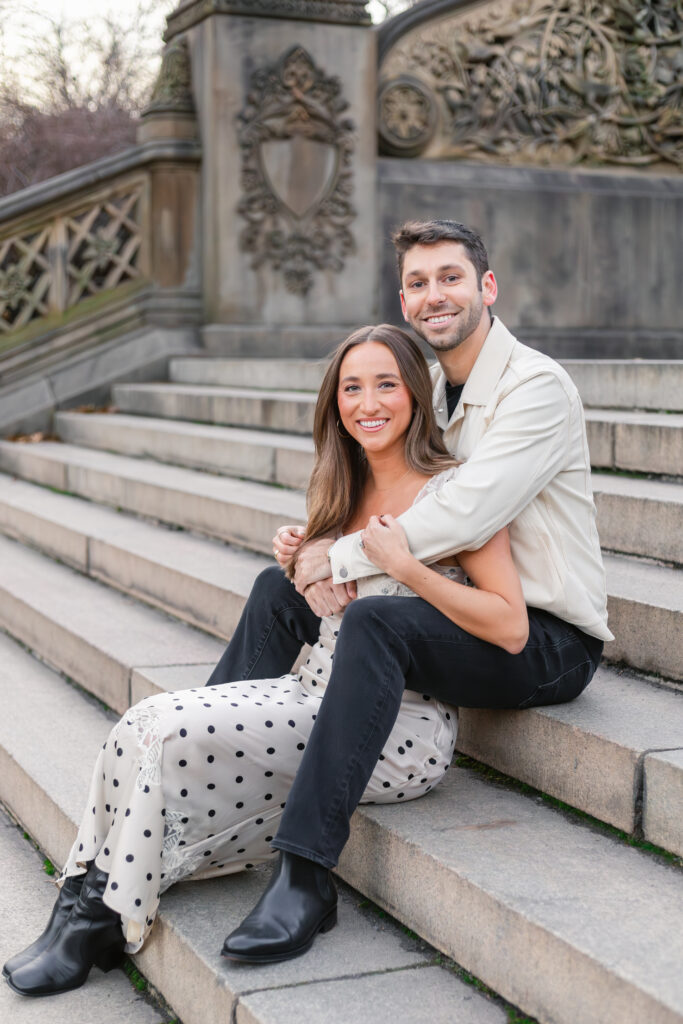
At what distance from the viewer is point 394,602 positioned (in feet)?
9.33

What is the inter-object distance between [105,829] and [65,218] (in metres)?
6.85

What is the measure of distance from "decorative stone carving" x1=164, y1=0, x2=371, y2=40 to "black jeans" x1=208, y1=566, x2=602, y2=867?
6.62 meters

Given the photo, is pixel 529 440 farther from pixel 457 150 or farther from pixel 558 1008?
pixel 457 150

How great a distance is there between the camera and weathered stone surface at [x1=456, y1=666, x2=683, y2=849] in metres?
2.74

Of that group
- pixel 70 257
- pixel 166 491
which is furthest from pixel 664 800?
pixel 70 257

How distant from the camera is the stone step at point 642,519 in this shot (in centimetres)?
384

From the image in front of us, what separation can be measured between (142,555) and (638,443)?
2.16 m

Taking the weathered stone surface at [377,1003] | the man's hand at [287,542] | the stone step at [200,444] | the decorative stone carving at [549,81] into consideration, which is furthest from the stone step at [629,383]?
the decorative stone carving at [549,81]

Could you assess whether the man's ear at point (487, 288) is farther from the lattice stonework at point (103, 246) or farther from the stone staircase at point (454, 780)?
the lattice stonework at point (103, 246)

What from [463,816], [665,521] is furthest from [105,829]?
[665,521]

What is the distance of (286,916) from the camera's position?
103 inches

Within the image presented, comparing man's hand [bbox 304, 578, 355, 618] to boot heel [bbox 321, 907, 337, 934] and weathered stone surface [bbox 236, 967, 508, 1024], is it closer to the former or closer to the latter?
boot heel [bbox 321, 907, 337, 934]

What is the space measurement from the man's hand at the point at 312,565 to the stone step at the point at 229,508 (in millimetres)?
834

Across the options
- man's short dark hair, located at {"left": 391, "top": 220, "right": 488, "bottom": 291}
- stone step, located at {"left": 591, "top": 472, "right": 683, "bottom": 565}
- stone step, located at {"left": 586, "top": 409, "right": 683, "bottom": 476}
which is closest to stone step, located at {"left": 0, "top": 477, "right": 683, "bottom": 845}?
stone step, located at {"left": 591, "top": 472, "right": 683, "bottom": 565}
